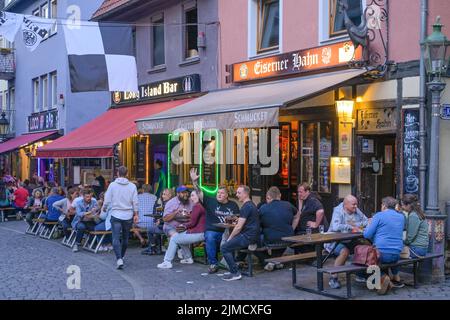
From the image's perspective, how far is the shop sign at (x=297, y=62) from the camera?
1054 cm

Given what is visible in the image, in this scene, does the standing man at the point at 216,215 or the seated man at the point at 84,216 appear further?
the seated man at the point at 84,216

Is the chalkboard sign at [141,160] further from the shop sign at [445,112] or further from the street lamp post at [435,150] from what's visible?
the street lamp post at [435,150]

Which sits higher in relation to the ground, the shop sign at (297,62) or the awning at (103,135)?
the shop sign at (297,62)

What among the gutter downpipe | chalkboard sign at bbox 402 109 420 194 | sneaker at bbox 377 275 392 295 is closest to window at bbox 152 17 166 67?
chalkboard sign at bbox 402 109 420 194

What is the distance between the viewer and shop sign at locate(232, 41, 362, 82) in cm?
1054

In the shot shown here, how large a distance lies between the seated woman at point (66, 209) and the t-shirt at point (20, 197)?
550 centimetres

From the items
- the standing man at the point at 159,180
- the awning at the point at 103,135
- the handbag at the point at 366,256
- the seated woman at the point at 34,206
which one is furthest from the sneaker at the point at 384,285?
the seated woman at the point at 34,206

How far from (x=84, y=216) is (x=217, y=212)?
11.2 feet

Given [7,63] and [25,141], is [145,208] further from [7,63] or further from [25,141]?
[7,63]

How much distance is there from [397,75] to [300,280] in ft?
11.8

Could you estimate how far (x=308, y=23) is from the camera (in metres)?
11.6

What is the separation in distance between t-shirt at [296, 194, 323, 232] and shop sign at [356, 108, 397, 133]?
61.9 inches

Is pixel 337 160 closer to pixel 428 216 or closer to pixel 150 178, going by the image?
pixel 428 216
